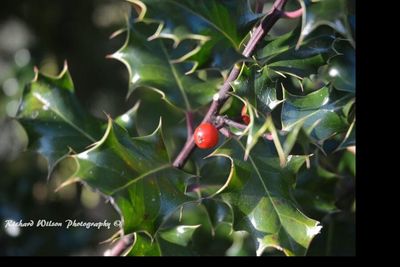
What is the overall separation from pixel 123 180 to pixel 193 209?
63 centimetres

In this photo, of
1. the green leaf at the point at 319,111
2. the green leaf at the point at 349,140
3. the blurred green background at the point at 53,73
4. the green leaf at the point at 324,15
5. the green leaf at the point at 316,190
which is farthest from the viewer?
the blurred green background at the point at 53,73

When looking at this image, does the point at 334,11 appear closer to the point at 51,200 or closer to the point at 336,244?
the point at 336,244

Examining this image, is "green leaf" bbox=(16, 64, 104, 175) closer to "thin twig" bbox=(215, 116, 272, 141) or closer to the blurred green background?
"thin twig" bbox=(215, 116, 272, 141)

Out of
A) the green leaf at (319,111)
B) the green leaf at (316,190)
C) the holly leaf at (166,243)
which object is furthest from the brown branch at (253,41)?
the green leaf at (316,190)

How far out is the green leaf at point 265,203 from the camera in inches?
42.9

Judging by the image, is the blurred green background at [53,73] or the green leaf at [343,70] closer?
the green leaf at [343,70]

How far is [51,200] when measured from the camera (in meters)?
1.95

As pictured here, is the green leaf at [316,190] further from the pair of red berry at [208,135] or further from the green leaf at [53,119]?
the green leaf at [53,119]

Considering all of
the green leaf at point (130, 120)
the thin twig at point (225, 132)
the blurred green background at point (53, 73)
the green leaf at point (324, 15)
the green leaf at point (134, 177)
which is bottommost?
the blurred green background at point (53, 73)

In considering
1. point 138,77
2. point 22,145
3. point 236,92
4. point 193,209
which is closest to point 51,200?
point 22,145

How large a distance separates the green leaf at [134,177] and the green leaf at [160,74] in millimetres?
164

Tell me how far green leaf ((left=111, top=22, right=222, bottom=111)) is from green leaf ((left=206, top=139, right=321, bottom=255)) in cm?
23

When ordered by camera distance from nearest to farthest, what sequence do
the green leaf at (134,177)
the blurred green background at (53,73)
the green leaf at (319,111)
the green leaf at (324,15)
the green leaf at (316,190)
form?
the green leaf at (324,15)
the green leaf at (134,177)
the green leaf at (319,111)
the green leaf at (316,190)
the blurred green background at (53,73)

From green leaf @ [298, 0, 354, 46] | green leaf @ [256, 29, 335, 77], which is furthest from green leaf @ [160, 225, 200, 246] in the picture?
green leaf @ [298, 0, 354, 46]
